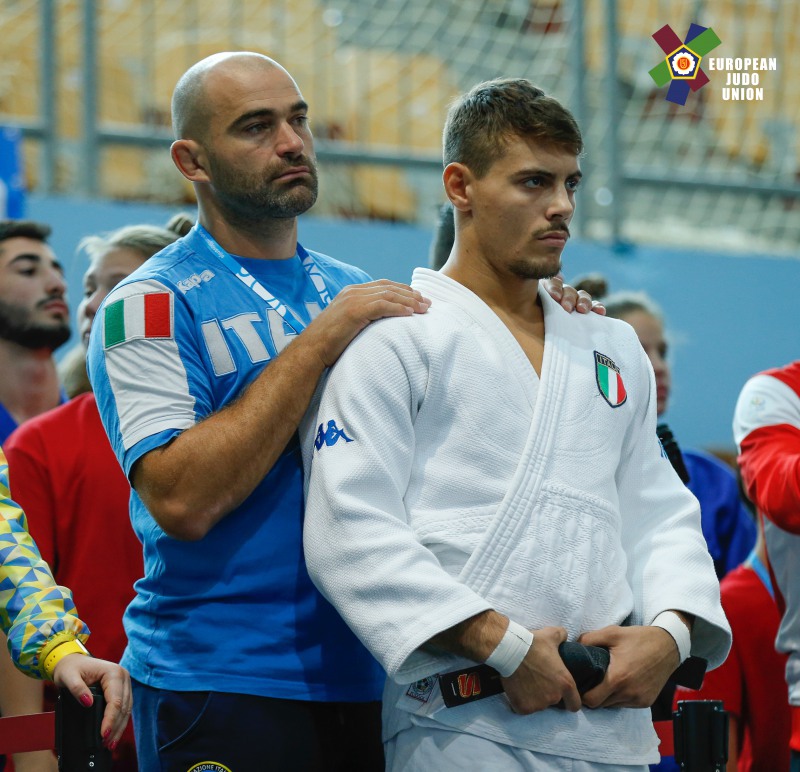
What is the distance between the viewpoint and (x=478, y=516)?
A: 6.55 ft

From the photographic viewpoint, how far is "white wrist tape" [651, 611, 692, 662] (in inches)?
80.4

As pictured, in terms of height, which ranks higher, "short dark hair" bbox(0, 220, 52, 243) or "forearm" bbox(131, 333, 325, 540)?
"forearm" bbox(131, 333, 325, 540)

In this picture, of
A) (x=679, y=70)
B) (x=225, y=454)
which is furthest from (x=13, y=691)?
(x=679, y=70)

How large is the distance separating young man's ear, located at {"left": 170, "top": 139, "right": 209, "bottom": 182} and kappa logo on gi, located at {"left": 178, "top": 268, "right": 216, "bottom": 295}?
20 centimetres

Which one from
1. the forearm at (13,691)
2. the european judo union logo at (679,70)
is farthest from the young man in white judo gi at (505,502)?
the european judo union logo at (679,70)

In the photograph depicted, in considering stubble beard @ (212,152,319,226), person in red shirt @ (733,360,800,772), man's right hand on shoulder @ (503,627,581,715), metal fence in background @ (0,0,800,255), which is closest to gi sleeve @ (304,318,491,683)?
man's right hand on shoulder @ (503,627,581,715)

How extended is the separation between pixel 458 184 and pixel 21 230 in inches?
70.1

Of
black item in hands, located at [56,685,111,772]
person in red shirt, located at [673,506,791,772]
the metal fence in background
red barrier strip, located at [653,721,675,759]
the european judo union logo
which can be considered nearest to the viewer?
black item in hands, located at [56,685,111,772]

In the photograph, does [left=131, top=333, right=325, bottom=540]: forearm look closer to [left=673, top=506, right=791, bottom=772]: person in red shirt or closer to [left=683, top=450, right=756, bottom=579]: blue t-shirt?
[left=673, top=506, right=791, bottom=772]: person in red shirt

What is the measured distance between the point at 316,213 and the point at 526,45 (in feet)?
3.85

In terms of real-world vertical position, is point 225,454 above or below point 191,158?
below

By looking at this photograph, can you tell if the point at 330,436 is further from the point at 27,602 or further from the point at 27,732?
the point at 27,732

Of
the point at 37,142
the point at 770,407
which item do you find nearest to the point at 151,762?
the point at 770,407

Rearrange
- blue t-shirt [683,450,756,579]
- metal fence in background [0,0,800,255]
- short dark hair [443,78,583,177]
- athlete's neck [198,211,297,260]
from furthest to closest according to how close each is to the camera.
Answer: metal fence in background [0,0,800,255], blue t-shirt [683,450,756,579], athlete's neck [198,211,297,260], short dark hair [443,78,583,177]
